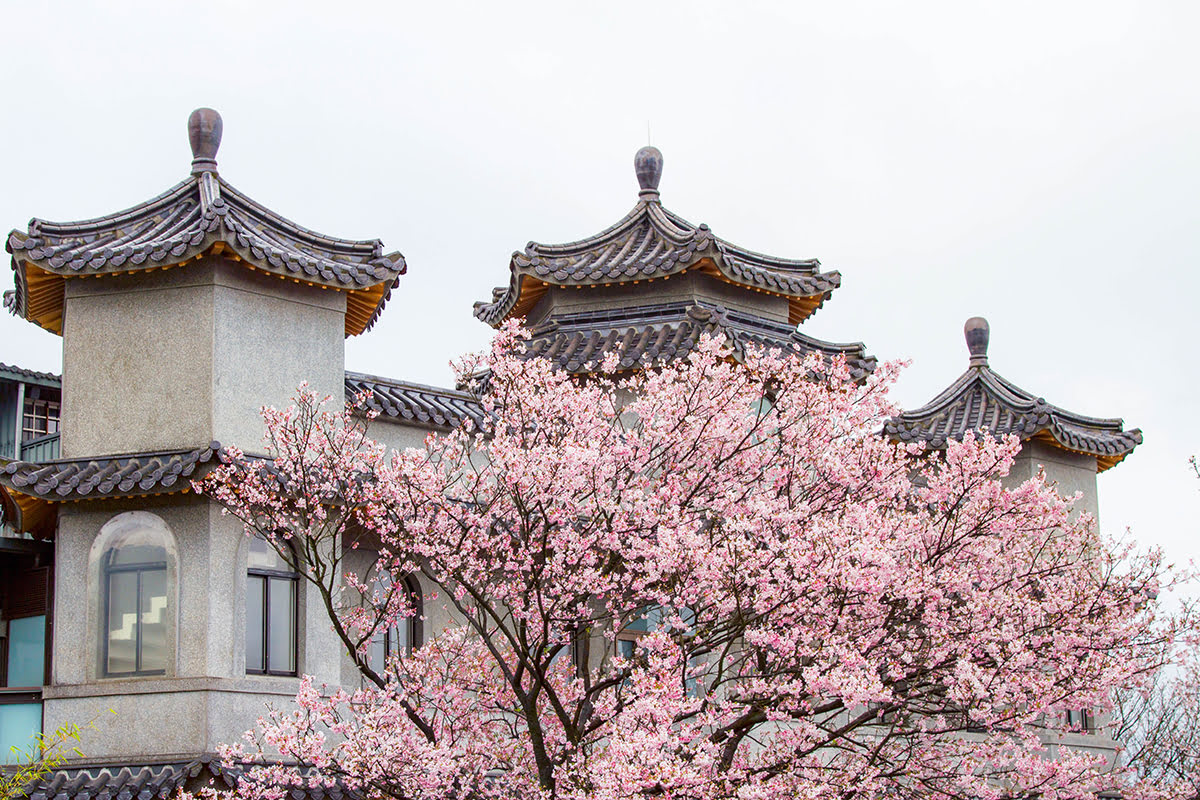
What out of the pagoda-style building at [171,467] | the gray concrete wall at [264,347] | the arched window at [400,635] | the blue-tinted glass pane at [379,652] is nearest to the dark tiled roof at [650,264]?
the pagoda-style building at [171,467]

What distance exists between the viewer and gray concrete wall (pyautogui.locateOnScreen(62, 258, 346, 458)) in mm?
14828

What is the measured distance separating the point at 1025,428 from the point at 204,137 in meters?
11.7

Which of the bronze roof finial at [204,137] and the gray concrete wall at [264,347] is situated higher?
the bronze roof finial at [204,137]

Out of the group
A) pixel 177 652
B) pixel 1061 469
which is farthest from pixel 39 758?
pixel 1061 469

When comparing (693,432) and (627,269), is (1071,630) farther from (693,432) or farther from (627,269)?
(627,269)

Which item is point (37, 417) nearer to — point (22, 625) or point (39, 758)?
point (22, 625)

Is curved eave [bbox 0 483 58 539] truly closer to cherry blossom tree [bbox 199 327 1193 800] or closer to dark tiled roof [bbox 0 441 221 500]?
dark tiled roof [bbox 0 441 221 500]

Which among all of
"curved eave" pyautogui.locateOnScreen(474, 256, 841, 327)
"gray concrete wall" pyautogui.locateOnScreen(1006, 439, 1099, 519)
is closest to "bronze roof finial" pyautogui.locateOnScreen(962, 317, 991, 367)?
"gray concrete wall" pyautogui.locateOnScreen(1006, 439, 1099, 519)

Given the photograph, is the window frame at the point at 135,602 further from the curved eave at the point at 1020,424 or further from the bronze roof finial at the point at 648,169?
the curved eave at the point at 1020,424

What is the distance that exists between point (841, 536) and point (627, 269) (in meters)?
7.48

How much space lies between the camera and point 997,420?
21.3m

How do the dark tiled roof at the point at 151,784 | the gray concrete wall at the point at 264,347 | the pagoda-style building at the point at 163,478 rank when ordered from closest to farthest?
the dark tiled roof at the point at 151,784, the pagoda-style building at the point at 163,478, the gray concrete wall at the point at 264,347

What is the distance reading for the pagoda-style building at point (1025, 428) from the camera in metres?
20.9

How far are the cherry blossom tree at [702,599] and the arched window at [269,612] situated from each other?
2.06 ft
